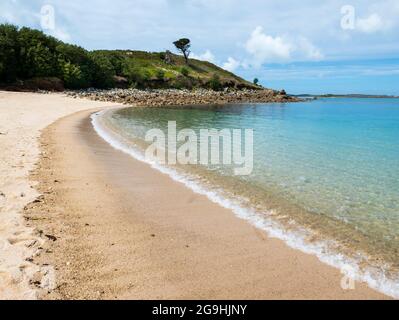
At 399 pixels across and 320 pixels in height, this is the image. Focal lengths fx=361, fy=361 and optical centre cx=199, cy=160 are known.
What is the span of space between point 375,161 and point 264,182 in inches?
291

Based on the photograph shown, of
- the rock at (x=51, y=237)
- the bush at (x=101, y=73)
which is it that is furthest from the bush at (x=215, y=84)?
the rock at (x=51, y=237)

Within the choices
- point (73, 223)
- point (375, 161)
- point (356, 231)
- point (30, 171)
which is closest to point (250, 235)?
point (356, 231)

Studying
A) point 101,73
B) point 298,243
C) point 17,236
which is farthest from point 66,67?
point 298,243

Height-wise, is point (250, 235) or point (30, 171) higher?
point (30, 171)

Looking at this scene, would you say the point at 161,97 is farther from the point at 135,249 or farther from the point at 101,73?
the point at 135,249

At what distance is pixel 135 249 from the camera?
19.5 ft

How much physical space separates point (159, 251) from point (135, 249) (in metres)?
0.40

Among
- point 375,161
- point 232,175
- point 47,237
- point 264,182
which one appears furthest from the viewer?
point 375,161

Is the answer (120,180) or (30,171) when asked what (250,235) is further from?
(30,171)

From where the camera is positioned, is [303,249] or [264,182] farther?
[264,182]

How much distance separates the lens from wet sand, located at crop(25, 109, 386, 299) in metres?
4.83

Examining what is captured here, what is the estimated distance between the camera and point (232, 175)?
11.8 m

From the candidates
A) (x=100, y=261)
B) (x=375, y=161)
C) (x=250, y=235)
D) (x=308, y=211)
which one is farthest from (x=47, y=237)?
(x=375, y=161)
